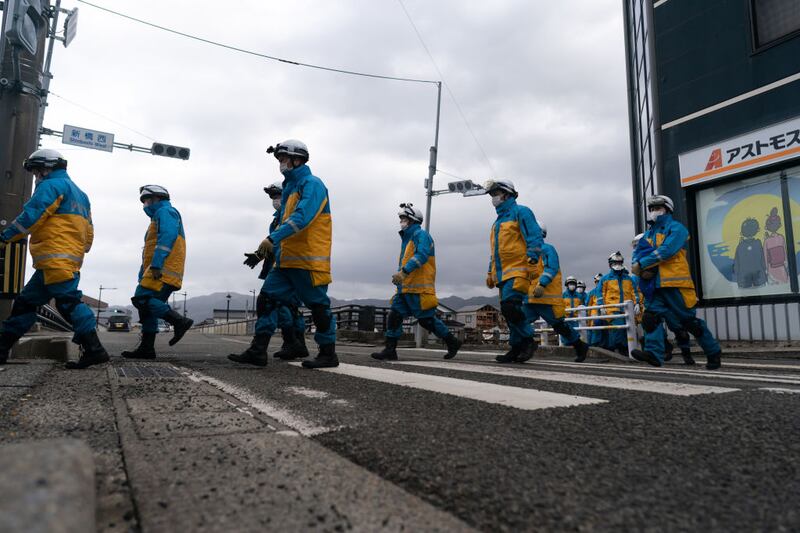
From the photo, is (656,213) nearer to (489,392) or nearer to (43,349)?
(489,392)

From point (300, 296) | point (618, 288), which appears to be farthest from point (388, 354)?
point (618, 288)

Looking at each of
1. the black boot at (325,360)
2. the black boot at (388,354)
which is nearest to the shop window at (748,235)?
the black boot at (388,354)

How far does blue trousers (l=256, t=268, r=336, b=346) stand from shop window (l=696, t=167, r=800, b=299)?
919cm

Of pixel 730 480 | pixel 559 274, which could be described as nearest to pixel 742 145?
pixel 559 274

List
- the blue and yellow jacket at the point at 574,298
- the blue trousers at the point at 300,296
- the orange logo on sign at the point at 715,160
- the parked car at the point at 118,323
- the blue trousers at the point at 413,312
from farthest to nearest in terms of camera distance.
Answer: the parked car at the point at 118,323 < the blue and yellow jacket at the point at 574,298 < the orange logo on sign at the point at 715,160 < the blue trousers at the point at 413,312 < the blue trousers at the point at 300,296

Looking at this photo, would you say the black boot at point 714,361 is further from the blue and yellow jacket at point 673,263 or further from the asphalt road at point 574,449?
the asphalt road at point 574,449

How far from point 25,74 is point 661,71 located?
12.5m

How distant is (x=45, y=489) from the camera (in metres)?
0.82

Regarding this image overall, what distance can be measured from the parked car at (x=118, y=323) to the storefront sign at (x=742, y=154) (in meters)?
55.9

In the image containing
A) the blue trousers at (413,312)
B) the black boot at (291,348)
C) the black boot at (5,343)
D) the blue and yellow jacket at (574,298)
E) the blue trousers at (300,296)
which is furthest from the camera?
the blue and yellow jacket at (574,298)

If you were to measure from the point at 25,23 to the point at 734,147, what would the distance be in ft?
39.4

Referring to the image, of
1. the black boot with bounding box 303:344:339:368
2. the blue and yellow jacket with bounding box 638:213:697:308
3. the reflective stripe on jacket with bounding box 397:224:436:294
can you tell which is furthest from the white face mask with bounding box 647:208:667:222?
the black boot with bounding box 303:344:339:368

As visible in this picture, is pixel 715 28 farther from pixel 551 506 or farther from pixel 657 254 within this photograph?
pixel 551 506

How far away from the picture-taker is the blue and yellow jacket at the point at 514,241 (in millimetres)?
6301
